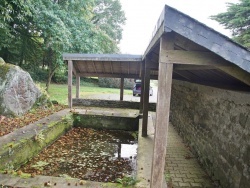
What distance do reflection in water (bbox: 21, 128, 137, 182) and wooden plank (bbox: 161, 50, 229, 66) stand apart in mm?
2857

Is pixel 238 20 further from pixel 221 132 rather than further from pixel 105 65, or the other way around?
pixel 221 132

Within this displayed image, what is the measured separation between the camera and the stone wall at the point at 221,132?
2689mm

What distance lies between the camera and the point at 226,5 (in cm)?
1275

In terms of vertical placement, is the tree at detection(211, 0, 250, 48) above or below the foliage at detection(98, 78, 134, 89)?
above

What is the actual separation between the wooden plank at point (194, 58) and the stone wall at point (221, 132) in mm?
744

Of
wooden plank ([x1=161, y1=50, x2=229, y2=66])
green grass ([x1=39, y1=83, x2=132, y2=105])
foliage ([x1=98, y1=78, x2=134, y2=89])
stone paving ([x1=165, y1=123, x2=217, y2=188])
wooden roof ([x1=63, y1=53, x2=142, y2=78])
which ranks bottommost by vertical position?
stone paving ([x1=165, y1=123, x2=217, y2=188])

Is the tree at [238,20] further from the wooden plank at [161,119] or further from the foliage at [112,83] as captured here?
the foliage at [112,83]

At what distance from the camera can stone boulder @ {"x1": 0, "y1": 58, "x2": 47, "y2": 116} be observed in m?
6.52

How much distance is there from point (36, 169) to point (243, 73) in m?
4.24

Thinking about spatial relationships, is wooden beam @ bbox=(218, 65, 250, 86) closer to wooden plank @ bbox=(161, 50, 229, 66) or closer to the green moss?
wooden plank @ bbox=(161, 50, 229, 66)

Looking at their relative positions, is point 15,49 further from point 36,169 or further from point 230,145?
point 230,145

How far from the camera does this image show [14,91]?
6.89 meters

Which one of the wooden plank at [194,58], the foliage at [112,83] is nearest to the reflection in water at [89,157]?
the wooden plank at [194,58]

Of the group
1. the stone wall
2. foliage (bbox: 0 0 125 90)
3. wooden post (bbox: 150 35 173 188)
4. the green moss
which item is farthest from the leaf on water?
foliage (bbox: 0 0 125 90)
